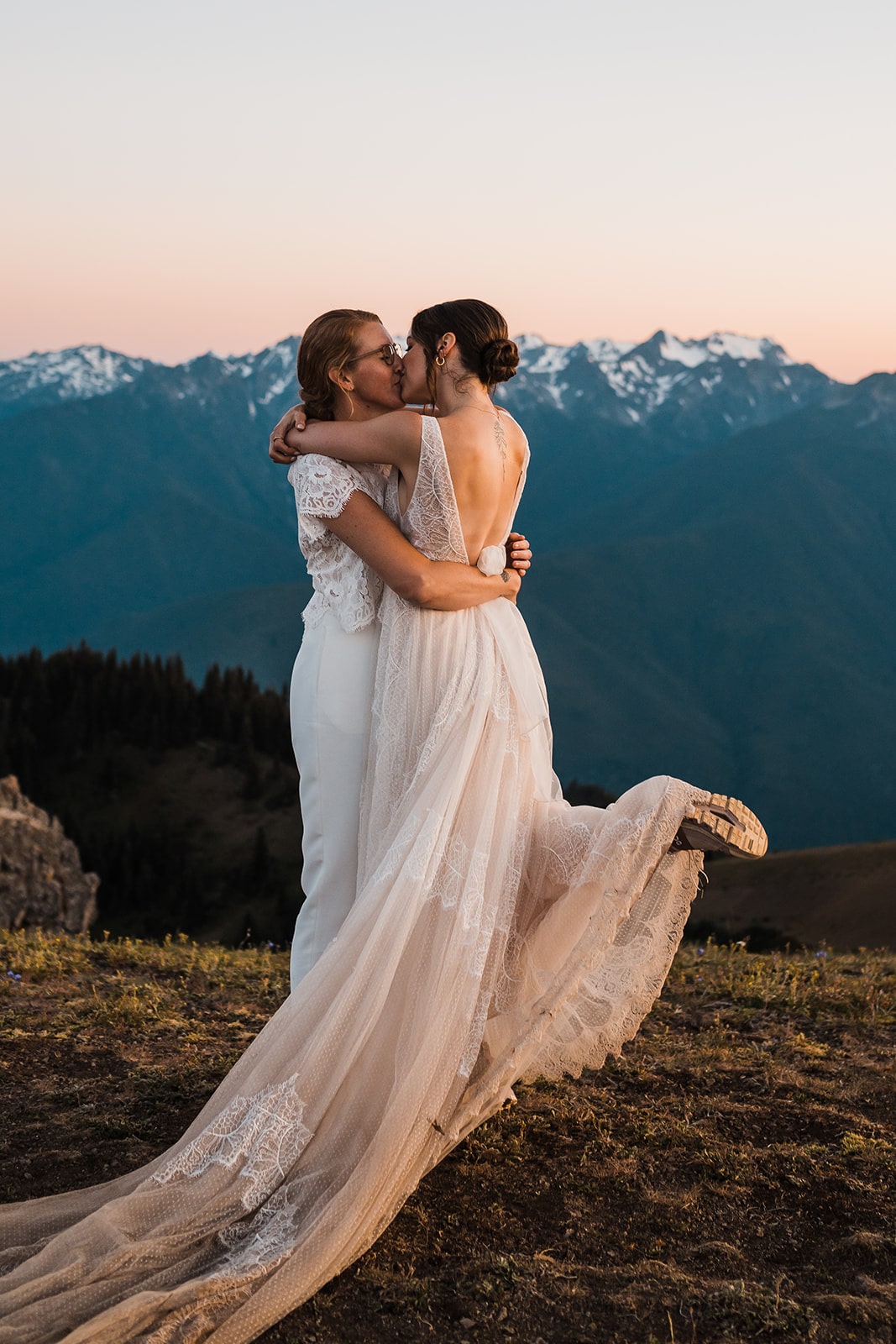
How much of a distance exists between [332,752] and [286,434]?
1.30 m

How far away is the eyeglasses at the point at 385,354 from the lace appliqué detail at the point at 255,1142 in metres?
2.73

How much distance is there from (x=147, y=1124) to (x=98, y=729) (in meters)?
91.4

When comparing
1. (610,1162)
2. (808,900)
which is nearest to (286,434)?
(610,1162)

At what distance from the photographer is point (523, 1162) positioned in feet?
16.9

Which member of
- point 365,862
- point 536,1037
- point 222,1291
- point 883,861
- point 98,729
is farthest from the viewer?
point 98,729

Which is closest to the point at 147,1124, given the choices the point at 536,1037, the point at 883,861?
the point at 536,1037

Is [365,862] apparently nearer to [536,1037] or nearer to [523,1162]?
[536,1037]

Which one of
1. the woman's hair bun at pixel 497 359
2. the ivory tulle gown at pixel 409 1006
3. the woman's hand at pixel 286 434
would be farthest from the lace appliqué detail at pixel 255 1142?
the woman's hair bun at pixel 497 359

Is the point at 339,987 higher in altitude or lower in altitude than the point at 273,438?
lower

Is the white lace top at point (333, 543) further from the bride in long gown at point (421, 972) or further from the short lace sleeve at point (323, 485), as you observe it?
the bride in long gown at point (421, 972)

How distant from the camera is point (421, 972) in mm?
4566

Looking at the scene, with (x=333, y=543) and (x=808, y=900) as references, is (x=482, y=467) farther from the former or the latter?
(x=808, y=900)

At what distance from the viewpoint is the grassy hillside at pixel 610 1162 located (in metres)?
3.96

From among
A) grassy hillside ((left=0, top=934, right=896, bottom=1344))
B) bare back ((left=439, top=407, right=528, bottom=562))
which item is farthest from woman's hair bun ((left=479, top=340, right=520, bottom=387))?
grassy hillside ((left=0, top=934, right=896, bottom=1344))
